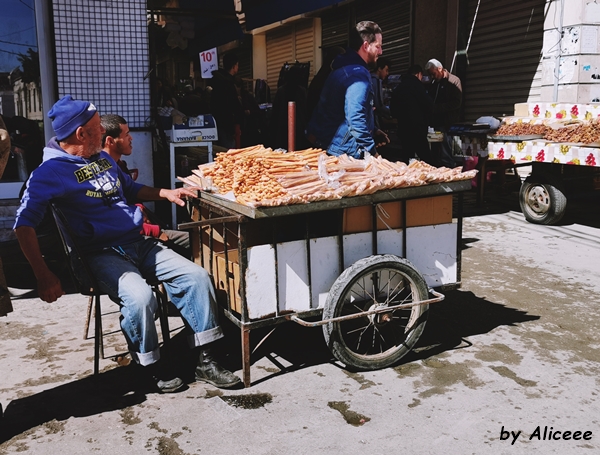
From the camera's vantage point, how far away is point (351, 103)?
15.3 ft

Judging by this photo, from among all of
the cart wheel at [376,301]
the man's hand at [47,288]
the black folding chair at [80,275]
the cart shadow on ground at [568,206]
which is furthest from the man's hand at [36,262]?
the cart shadow on ground at [568,206]

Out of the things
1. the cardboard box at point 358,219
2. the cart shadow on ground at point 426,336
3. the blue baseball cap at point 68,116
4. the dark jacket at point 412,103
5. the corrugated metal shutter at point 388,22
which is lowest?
the cart shadow on ground at point 426,336

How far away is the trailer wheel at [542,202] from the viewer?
783 centimetres

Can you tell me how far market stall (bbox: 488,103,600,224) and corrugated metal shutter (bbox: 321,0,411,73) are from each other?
5033 mm

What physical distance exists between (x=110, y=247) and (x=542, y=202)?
614cm

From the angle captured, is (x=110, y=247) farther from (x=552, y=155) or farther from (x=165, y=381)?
(x=552, y=155)

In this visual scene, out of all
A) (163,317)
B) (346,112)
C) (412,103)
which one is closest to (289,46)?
(412,103)

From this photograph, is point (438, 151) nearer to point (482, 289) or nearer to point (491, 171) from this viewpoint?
point (491, 171)

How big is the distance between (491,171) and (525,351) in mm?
5993

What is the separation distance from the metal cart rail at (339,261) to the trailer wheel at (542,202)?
14.1 ft

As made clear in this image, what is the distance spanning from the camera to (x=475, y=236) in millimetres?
7574

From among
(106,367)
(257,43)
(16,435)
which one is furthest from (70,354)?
(257,43)

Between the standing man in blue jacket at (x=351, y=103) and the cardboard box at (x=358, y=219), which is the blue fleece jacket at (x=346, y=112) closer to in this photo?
the standing man in blue jacket at (x=351, y=103)

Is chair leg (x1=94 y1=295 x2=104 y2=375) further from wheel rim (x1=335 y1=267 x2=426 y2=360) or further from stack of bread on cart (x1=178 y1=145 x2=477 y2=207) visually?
wheel rim (x1=335 y1=267 x2=426 y2=360)
